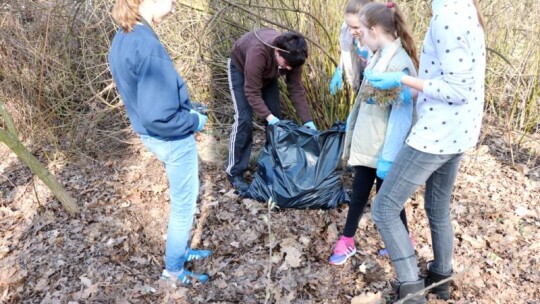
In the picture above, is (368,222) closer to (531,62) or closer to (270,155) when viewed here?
(270,155)

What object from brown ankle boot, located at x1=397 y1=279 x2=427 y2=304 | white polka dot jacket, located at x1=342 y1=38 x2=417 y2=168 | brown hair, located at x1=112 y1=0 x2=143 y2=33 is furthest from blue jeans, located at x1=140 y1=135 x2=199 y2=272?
brown ankle boot, located at x1=397 y1=279 x2=427 y2=304

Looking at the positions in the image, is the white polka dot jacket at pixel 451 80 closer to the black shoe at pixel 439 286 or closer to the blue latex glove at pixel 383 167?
the blue latex glove at pixel 383 167

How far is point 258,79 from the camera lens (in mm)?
3330

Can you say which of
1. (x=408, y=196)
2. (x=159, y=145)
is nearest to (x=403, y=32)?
(x=408, y=196)

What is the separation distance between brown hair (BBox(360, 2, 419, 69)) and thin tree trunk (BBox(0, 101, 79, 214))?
7.99ft

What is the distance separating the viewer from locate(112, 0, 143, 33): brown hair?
1947mm

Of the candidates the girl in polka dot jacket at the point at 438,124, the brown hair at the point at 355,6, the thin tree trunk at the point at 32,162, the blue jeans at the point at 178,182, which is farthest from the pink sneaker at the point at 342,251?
the thin tree trunk at the point at 32,162

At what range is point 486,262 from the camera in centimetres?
288

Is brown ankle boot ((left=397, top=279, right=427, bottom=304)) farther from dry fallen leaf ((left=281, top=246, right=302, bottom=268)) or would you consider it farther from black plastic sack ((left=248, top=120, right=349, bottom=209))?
black plastic sack ((left=248, top=120, right=349, bottom=209))

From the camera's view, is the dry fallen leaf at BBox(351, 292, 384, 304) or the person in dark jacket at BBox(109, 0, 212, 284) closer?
the person in dark jacket at BBox(109, 0, 212, 284)

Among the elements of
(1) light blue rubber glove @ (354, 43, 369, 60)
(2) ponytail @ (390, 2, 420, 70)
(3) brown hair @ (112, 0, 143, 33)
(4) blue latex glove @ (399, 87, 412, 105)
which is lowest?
(4) blue latex glove @ (399, 87, 412, 105)

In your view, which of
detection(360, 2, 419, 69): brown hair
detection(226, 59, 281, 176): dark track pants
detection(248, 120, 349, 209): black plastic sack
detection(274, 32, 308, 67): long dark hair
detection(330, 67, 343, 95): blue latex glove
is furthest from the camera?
detection(226, 59, 281, 176): dark track pants

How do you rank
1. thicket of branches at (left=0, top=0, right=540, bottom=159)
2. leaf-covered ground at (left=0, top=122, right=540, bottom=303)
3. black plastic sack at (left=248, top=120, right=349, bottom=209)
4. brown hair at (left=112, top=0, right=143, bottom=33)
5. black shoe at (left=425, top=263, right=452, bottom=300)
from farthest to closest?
1. thicket of branches at (left=0, top=0, right=540, bottom=159)
2. black plastic sack at (left=248, top=120, right=349, bottom=209)
3. leaf-covered ground at (left=0, top=122, right=540, bottom=303)
4. black shoe at (left=425, top=263, right=452, bottom=300)
5. brown hair at (left=112, top=0, right=143, bottom=33)

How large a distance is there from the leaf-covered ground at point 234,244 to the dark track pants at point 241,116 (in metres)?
0.27
